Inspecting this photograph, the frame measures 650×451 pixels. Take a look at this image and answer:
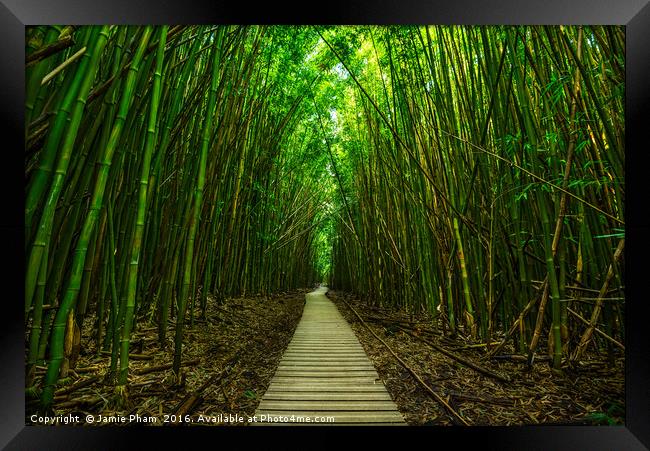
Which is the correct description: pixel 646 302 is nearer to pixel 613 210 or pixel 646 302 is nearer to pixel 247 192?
pixel 613 210

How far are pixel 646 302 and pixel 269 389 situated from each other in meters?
1.50

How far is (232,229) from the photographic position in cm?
354

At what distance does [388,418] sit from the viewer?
4.01ft

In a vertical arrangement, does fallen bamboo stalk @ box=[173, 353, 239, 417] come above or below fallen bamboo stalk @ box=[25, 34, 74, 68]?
below

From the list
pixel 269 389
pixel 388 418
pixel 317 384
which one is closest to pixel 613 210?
pixel 388 418

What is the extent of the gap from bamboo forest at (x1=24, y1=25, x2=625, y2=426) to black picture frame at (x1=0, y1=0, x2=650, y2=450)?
0.04 meters

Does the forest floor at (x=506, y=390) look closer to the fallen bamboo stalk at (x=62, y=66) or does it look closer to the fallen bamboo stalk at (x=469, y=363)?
the fallen bamboo stalk at (x=469, y=363)

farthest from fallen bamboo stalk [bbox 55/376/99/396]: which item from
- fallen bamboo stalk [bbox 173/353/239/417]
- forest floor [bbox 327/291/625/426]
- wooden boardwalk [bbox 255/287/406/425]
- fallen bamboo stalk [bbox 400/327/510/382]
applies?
fallen bamboo stalk [bbox 400/327/510/382]

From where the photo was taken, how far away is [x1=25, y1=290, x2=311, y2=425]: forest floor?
1.13 metres

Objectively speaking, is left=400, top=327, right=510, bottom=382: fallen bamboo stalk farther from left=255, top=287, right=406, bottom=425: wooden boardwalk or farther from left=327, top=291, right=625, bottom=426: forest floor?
left=255, top=287, right=406, bottom=425: wooden boardwalk

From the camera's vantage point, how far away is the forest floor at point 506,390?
1.30 m

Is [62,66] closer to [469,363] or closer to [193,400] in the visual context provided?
[193,400]

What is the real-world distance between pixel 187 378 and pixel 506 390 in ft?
5.18
